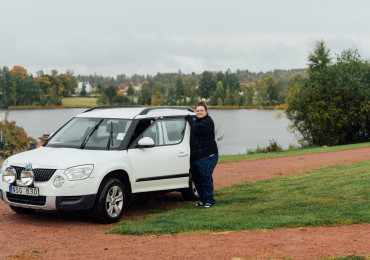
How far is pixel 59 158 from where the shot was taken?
27.6 feet

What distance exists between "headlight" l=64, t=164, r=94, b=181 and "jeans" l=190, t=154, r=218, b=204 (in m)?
2.14

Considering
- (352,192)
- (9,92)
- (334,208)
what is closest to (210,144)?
(334,208)

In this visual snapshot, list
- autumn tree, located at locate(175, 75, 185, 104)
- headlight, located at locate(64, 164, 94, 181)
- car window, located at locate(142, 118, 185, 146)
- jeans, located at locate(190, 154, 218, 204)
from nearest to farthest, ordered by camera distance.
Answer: headlight, located at locate(64, 164, 94, 181) → jeans, located at locate(190, 154, 218, 204) → car window, located at locate(142, 118, 185, 146) → autumn tree, located at locate(175, 75, 185, 104)

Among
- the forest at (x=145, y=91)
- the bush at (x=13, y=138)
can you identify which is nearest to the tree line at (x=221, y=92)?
the forest at (x=145, y=91)

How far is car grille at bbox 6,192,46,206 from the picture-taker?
8.25 m

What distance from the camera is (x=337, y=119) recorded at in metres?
43.3

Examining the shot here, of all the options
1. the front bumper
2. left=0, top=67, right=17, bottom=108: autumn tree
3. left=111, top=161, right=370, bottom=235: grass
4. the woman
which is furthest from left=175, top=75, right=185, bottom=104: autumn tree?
the front bumper

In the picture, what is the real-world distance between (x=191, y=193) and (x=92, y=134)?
2.51 metres

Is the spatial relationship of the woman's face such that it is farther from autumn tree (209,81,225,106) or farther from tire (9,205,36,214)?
autumn tree (209,81,225,106)

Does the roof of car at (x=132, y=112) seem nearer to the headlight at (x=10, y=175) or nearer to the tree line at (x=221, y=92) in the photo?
the headlight at (x=10, y=175)

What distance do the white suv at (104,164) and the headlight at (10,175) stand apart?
0.02 metres

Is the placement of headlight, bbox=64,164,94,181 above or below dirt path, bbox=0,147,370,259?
above

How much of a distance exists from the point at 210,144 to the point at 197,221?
5.78 ft

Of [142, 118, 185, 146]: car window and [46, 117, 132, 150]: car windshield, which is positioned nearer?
[46, 117, 132, 150]: car windshield
